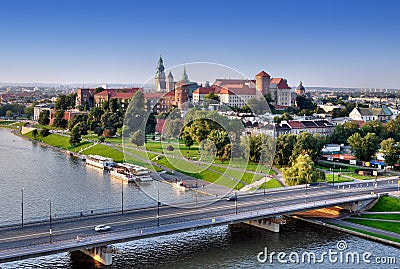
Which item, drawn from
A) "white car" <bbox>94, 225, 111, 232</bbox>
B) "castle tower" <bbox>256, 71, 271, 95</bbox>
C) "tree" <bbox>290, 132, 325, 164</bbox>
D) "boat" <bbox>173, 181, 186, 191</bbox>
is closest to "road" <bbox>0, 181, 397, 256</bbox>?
"white car" <bbox>94, 225, 111, 232</bbox>

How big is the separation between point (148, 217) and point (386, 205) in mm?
13662

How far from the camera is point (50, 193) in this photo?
33.9 m

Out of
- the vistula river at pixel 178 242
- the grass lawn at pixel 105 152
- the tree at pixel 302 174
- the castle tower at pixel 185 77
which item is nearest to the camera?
the vistula river at pixel 178 242

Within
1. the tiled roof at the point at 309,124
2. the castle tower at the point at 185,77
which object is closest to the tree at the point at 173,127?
the castle tower at the point at 185,77

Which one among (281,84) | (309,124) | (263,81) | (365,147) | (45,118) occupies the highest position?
(263,81)

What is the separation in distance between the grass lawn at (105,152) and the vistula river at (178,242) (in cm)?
1212

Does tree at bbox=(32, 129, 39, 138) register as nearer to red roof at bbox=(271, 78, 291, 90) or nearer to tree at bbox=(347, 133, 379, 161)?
tree at bbox=(347, 133, 379, 161)

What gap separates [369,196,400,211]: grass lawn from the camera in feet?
96.0

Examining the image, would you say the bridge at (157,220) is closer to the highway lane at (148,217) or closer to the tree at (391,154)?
the highway lane at (148,217)

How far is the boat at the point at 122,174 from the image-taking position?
39.6 meters

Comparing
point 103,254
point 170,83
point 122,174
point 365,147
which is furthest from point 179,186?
point 365,147

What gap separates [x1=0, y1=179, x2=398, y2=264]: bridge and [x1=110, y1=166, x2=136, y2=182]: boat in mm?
12322

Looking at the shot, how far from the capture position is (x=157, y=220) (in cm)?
2344

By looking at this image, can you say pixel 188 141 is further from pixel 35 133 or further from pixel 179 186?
pixel 35 133
